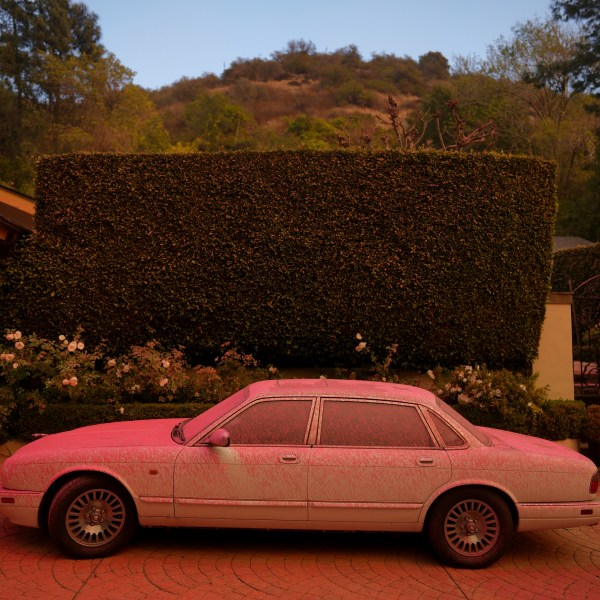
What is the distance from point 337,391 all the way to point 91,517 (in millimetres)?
2105

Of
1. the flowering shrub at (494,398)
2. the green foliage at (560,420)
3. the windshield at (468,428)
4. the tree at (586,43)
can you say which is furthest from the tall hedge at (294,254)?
the tree at (586,43)

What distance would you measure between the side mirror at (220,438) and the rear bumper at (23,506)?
1341mm

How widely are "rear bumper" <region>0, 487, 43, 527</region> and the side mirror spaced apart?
1.34m

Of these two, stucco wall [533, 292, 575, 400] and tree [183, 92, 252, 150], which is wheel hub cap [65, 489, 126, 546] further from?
tree [183, 92, 252, 150]

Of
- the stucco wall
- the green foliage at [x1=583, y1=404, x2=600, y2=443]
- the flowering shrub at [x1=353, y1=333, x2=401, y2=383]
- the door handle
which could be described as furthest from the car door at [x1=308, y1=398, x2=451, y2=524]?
the stucco wall

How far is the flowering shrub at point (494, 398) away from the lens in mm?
8359

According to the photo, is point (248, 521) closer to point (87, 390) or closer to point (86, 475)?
point (86, 475)

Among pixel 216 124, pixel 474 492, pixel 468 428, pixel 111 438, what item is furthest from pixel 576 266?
pixel 216 124

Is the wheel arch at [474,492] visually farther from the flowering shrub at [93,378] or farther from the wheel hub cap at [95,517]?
the flowering shrub at [93,378]

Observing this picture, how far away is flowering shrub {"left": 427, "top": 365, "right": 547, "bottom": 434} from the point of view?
27.4 feet

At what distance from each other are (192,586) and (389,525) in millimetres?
1506

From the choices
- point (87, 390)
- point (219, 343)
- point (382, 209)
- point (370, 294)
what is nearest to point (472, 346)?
point (370, 294)

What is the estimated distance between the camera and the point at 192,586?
4.57 meters

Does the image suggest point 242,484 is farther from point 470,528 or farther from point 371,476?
point 470,528
